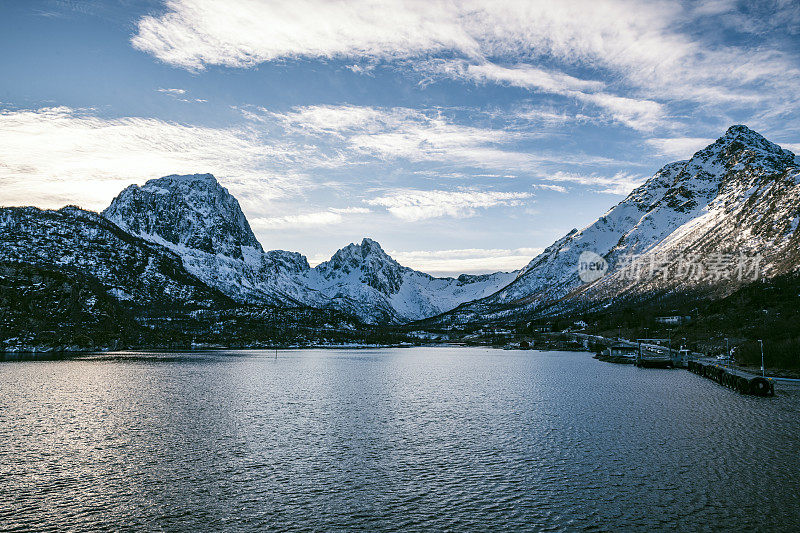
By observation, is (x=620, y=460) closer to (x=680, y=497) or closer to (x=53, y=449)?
(x=680, y=497)

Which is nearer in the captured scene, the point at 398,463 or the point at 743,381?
the point at 398,463

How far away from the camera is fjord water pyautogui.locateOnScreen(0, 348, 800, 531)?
3912 centimetres

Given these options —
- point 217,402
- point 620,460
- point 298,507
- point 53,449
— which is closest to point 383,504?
point 298,507

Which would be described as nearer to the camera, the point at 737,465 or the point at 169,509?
the point at 169,509

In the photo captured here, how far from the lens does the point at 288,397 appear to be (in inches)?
4397

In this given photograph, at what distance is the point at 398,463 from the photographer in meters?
54.7

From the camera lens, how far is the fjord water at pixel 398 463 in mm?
39125

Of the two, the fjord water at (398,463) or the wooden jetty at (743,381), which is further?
the wooden jetty at (743,381)

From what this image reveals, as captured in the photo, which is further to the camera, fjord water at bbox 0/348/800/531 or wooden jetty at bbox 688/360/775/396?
wooden jetty at bbox 688/360/775/396

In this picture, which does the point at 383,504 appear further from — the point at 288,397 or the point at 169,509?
the point at 288,397

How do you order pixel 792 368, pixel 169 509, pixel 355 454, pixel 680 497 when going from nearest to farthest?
pixel 169 509, pixel 680 497, pixel 355 454, pixel 792 368

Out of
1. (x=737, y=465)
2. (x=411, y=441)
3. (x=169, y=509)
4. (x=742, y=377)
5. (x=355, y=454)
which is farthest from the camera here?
(x=742, y=377)

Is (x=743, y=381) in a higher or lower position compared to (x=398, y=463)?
higher

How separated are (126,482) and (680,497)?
44658 mm
